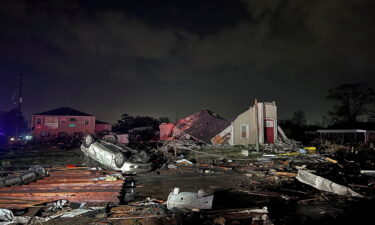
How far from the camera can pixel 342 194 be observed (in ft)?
23.2

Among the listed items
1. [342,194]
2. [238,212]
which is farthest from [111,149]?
[342,194]

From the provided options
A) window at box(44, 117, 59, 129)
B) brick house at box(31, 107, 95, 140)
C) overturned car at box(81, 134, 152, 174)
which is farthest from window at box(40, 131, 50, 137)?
overturned car at box(81, 134, 152, 174)

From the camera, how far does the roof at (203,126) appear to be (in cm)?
2591

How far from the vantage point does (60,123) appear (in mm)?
39062

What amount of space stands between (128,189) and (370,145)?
22.5 meters

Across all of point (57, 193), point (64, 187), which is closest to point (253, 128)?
point (64, 187)

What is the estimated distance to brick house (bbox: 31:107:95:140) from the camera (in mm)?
37906

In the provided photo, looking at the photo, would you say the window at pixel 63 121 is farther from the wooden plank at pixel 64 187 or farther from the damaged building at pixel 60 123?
the wooden plank at pixel 64 187

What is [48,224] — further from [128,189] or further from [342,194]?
[342,194]

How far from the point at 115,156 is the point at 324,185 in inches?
343

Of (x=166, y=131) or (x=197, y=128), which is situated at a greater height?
(x=197, y=128)

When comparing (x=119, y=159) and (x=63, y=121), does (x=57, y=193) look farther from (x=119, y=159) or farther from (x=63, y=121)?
(x=63, y=121)

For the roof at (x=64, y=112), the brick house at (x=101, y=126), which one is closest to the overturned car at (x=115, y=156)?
the roof at (x=64, y=112)

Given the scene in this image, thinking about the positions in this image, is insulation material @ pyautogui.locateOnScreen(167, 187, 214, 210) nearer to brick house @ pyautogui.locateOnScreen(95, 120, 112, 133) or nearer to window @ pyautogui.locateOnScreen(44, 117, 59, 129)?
window @ pyautogui.locateOnScreen(44, 117, 59, 129)
